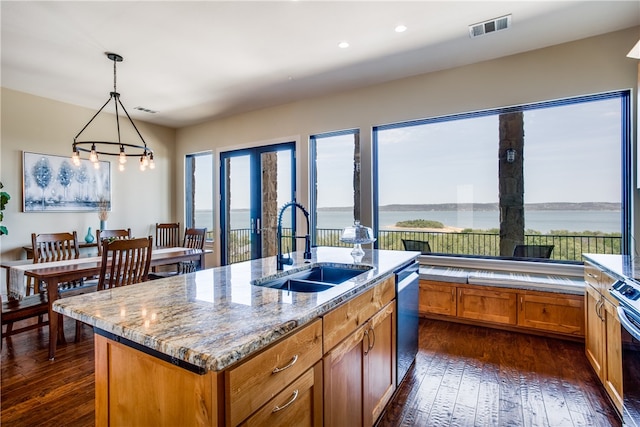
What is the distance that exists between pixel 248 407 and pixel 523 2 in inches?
133

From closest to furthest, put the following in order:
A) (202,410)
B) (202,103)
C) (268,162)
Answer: (202,410) < (202,103) < (268,162)

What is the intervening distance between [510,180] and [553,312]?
1.48 meters

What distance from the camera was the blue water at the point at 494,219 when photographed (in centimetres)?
329

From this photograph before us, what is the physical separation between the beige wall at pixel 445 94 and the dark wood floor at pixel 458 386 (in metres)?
1.85

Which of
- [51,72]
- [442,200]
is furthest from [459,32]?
[51,72]

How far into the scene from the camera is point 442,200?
4113 millimetres

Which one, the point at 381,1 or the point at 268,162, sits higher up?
the point at 381,1

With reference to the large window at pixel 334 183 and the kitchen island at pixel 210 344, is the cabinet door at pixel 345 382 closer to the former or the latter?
the kitchen island at pixel 210 344

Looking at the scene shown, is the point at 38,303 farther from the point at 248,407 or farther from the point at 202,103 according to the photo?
the point at 202,103

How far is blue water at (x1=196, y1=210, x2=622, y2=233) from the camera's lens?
3295 millimetres

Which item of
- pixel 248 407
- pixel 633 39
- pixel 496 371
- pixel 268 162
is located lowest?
pixel 496 371

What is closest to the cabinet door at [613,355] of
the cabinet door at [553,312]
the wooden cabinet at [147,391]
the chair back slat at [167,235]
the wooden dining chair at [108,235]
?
the cabinet door at [553,312]

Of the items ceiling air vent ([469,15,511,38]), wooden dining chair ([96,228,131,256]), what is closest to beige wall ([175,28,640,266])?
ceiling air vent ([469,15,511,38])

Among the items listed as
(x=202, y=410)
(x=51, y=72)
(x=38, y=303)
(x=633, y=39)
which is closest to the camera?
(x=202, y=410)
